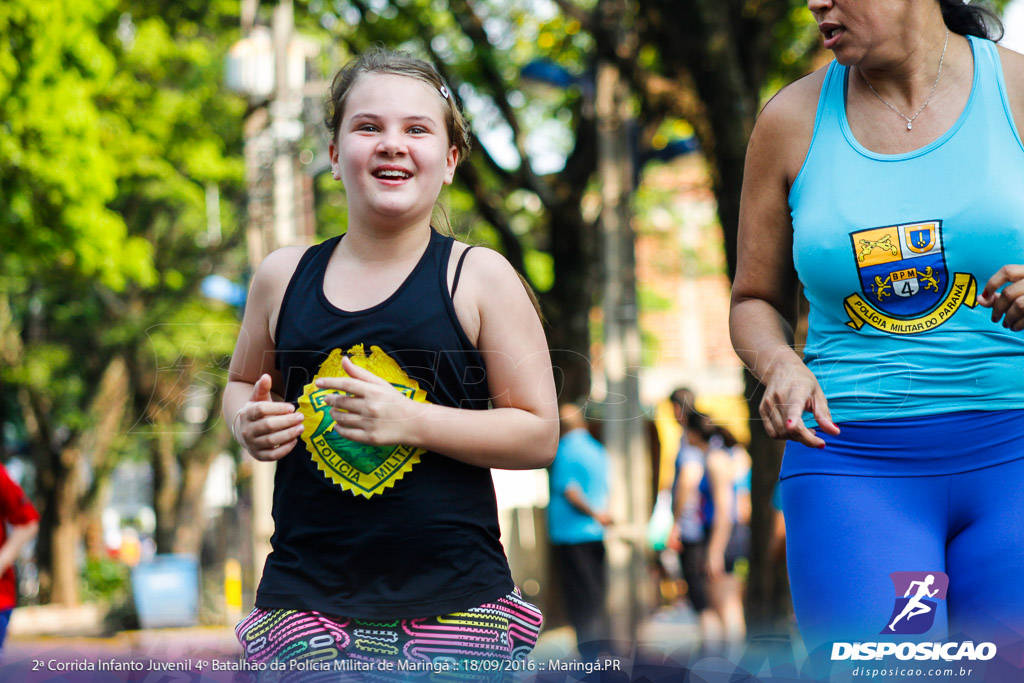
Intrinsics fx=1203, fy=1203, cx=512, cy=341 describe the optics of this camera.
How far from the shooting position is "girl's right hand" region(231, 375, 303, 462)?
7.21 ft

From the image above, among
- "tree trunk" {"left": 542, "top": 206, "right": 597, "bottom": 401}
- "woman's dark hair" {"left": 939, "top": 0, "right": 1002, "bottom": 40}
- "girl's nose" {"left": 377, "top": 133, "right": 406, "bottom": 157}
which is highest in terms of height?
"tree trunk" {"left": 542, "top": 206, "right": 597, "bottom": 401}

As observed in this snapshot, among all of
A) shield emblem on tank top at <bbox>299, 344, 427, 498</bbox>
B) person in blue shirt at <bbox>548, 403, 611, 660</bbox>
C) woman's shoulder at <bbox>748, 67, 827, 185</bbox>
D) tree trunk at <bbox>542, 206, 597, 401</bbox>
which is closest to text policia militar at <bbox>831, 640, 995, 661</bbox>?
shield emblem on tank top at <bbox>299, 344, 427, 498</bbox>

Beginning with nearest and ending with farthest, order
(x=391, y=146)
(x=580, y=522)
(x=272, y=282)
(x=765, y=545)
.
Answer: (x=391, y=146) → (x=272, y=282) → (x=765, y=545) → (x=580, y=522)

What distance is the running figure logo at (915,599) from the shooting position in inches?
84.5

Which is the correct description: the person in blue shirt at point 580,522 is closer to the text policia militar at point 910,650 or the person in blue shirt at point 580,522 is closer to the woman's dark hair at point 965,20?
the woman's dark hair at point 965,20

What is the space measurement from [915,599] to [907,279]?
598mm

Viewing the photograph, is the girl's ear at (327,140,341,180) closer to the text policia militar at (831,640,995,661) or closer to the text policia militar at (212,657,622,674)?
the text policia militar at (212,657,622,674)

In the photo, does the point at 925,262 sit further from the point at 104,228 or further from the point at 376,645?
the point at 104,228

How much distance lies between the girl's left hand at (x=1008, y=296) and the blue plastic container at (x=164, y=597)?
49.8ft

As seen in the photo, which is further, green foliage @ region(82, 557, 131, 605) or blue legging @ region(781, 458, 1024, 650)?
green foliage @ region(82, 557, 131, 605)

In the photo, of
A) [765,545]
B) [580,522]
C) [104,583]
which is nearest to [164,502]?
[104,583]

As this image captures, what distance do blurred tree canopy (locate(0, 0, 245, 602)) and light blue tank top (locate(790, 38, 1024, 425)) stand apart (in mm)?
1512

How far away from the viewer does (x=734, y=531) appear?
992 centimetres

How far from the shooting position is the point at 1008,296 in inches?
83.2
